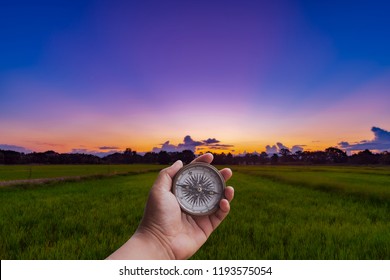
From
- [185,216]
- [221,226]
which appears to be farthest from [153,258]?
[221,226]

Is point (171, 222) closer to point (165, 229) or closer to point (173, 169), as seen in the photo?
point (165, 229)

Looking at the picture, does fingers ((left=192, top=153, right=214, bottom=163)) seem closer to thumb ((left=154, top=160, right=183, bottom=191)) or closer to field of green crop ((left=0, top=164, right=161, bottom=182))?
thumb ((left=154, top=160, right=183, bottom=191))

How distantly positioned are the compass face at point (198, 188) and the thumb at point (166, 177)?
0.05 m

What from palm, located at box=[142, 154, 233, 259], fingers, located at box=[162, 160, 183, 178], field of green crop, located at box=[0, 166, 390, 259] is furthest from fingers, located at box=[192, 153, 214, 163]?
field of green crop, located at box=[0, 166, 390, 259]

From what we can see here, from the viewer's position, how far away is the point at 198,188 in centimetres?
424

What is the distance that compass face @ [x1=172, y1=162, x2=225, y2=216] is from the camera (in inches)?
163

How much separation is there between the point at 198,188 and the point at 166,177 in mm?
466

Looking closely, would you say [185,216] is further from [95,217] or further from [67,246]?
[95,217]

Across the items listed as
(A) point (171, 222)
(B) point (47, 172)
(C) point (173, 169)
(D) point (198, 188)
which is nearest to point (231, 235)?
(D) point (198, 188)

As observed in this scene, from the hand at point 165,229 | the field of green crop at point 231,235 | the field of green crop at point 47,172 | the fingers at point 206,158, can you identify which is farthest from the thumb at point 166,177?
the field of green crop at point 47,172

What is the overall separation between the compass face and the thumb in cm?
5

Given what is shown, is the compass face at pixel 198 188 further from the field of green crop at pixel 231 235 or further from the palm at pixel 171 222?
the field of green crop at pixel 231 235

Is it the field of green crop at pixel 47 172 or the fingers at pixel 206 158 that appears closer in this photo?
the fingers at pixel 206 158

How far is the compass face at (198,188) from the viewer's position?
4148mm
